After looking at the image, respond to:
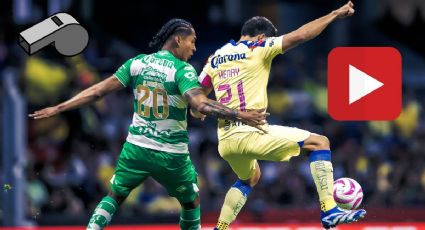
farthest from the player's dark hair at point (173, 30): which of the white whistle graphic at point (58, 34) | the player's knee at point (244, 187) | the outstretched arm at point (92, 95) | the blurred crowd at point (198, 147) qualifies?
the blurred crowd at point (198, 147)

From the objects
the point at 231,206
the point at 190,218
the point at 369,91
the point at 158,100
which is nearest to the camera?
the point at 158,100

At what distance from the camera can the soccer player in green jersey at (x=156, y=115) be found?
11.1 m

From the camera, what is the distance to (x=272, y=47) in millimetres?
11516

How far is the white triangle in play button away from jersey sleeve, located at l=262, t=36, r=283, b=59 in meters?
4.67

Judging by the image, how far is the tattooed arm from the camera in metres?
10.6

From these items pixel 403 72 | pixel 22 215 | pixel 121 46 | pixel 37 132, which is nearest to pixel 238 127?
pixel 22 215

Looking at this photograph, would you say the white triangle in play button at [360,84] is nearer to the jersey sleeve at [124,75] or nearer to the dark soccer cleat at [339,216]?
the dark soccer cleat at [339,216]

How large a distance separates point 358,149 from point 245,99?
7.85 m

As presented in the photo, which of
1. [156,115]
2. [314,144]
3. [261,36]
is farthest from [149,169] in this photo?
[261,36]

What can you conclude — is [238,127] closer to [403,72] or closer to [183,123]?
[183,123]

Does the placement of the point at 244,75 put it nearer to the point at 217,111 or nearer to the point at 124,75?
the point at 217,111

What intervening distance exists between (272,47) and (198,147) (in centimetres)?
710

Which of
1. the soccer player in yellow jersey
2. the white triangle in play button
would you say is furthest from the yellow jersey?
the white triangle in play button

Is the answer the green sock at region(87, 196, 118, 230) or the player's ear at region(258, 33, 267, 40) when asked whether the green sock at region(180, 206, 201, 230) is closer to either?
the green sock at region(87, 196, 118, 230)
